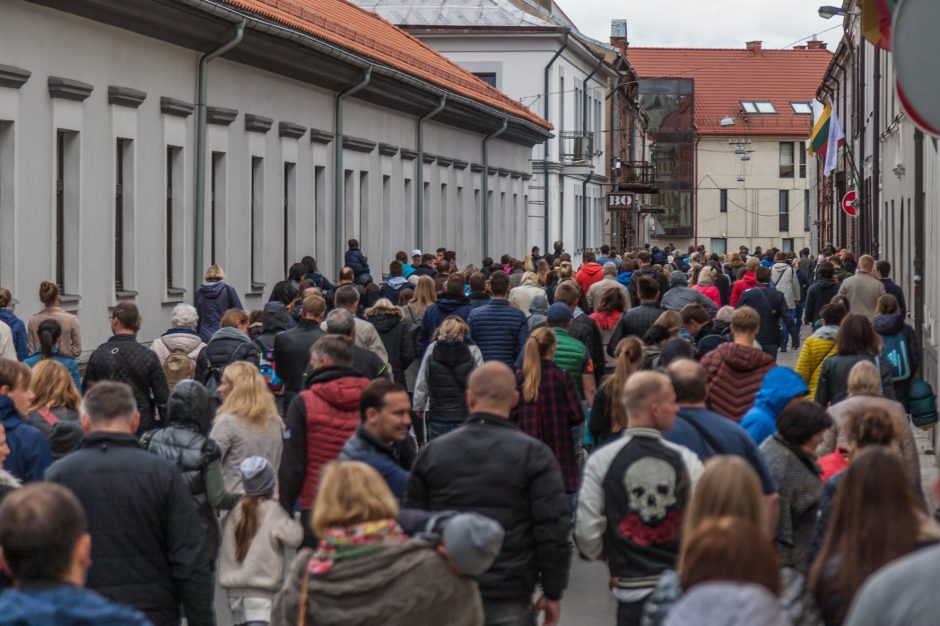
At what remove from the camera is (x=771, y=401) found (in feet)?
32.2

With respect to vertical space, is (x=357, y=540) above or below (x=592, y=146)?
below

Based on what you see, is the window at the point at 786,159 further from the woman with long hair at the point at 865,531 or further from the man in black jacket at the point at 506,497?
the woman with long hair at the point at 865,531

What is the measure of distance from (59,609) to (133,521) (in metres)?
2.42

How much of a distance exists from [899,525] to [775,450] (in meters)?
3.34

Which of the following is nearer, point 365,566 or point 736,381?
point 365,566

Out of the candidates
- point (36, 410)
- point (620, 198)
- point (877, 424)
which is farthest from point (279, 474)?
point (620, 198)

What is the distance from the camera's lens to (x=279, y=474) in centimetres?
913

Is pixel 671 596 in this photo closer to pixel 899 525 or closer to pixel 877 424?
pixel 899 525

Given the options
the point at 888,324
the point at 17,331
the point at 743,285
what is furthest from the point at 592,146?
the point at 17,331

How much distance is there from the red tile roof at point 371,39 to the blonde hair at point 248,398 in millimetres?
11840

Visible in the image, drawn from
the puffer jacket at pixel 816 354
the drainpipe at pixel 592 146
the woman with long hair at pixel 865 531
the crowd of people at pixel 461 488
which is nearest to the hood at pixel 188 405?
the crowd of people at pixel 461 488

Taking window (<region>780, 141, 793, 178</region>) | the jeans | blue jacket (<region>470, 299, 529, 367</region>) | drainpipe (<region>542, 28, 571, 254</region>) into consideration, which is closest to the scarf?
the jeans

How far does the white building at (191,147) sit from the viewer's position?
55.7 ft

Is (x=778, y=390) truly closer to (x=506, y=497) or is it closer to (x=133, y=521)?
(x=506, y=497)
